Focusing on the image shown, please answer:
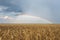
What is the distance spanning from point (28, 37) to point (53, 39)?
3.50 feet

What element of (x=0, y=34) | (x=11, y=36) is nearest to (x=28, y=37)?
(x=11, y=36)

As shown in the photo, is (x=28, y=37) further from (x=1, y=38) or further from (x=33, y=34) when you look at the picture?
(x=1, y=38)

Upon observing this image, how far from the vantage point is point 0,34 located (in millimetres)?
8320

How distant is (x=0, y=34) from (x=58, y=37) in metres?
2.49

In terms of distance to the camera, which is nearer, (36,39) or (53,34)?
(36,39)

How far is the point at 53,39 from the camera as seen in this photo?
8070 millimetres

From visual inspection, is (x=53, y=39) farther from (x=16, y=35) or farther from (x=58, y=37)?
(x=16, y=35)

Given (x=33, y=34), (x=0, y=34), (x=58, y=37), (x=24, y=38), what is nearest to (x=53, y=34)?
(x=58, y=37)

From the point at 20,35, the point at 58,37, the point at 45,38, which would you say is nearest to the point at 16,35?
the point at 20,35

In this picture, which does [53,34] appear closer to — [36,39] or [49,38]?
[49,38]

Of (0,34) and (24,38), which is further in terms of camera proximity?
(0,34)

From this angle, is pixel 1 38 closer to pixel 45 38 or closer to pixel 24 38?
pixel 24 38

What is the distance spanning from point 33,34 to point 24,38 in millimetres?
554

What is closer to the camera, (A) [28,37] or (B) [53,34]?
(A) [28,37]
